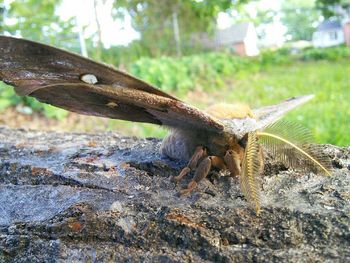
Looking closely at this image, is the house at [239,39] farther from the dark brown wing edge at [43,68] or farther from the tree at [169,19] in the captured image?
the dark brown wing edge at [43,68]

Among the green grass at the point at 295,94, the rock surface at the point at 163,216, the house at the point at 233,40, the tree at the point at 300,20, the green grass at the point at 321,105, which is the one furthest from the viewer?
the tree at the point at 300,20

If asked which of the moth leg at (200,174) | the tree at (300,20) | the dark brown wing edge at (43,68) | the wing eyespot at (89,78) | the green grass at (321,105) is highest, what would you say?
the tree at (300,20)

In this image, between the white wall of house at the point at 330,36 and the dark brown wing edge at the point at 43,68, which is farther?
the white wall of house at the point at 330,36

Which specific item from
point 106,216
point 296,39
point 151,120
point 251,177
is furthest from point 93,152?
point 296,39

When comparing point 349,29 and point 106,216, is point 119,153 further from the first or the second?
point 349,29

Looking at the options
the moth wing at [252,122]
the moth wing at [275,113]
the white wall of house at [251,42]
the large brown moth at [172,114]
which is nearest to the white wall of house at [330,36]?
the white wall of house at [251,42]

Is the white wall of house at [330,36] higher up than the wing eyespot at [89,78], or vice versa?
the white wall of house at [330,36]

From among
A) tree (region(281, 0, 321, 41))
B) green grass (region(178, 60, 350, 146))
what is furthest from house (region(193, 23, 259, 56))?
green grass (region(178, 60, 350, 146))

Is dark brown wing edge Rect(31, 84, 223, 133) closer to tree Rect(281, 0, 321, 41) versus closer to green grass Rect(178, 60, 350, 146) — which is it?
green grass Rect(178, 60, 350, 146)
